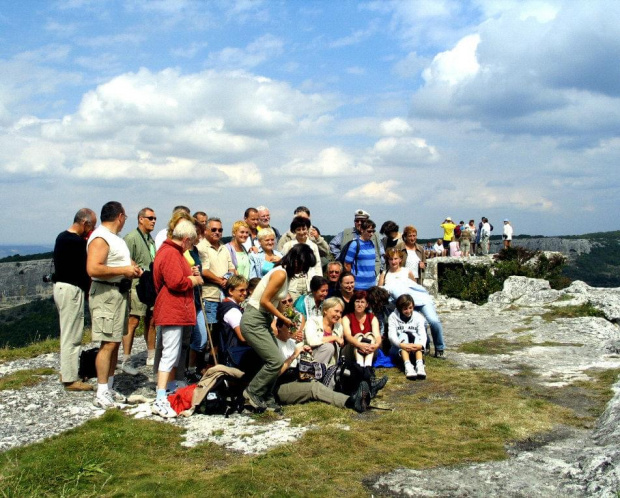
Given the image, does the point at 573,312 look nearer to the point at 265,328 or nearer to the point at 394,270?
the point at 394,270

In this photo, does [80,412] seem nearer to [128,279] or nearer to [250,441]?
[128,279]

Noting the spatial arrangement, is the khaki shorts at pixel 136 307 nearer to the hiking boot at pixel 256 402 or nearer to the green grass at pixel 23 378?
the green grass at pixel 23 378

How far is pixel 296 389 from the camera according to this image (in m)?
6.05

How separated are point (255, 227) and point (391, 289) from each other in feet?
7.41

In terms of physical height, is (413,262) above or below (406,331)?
above

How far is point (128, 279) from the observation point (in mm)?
6035

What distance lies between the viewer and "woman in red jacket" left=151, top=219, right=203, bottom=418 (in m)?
5.67

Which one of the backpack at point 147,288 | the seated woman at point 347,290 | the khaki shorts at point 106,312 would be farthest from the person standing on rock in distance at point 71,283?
the seated woman at point 347,290

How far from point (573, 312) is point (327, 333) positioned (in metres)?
8.28

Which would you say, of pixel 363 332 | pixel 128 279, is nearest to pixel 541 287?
pixel 363 332

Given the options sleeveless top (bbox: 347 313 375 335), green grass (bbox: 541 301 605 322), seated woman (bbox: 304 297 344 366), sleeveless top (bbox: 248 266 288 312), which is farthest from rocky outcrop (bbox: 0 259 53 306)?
sleeveless top (bbox: 248 266 288 312)

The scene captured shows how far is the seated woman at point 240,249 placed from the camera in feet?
24.5

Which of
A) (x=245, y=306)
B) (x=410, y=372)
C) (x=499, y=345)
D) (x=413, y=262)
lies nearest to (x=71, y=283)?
(x=245, y=306)

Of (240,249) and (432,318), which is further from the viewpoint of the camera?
(432,318)
